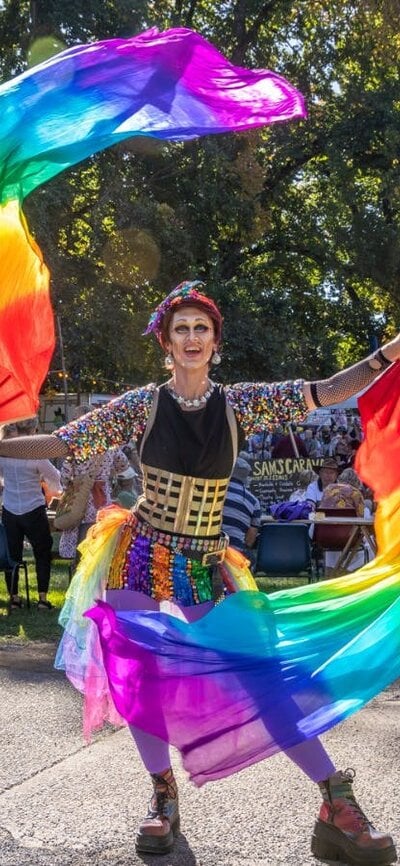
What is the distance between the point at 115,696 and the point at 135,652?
0.55 ft

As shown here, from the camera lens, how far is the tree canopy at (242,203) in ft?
68.1

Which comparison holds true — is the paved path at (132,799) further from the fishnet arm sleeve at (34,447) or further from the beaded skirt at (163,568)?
the fishnet arm sleeve at (34,447)

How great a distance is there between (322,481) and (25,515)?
3810mm

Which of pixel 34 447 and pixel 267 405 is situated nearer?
pixel 34 447

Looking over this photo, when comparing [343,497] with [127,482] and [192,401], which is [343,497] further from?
[192,401]

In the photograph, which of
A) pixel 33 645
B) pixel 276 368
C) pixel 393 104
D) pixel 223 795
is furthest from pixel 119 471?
pixel 393 104

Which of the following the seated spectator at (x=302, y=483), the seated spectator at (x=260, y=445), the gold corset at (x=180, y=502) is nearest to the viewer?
the gold corset at (x=180, y=502)

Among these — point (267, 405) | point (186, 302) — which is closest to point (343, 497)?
point (267, 405)

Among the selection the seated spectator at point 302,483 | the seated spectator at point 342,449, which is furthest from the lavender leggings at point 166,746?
the seated spectator at point 342,449

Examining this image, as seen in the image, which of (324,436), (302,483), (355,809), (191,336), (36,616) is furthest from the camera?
(324,436)

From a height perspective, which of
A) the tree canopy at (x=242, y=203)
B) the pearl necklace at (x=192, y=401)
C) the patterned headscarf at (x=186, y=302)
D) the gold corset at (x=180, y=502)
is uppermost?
the tree canopy at (x=242, y=203)

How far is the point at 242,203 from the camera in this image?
2225 cm

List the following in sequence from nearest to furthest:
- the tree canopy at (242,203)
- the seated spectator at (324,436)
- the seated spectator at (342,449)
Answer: the tree canopy at (242,203), the seated spectator at (342,449), the seated spectator at (324,436)

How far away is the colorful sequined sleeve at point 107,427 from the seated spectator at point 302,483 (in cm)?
891
